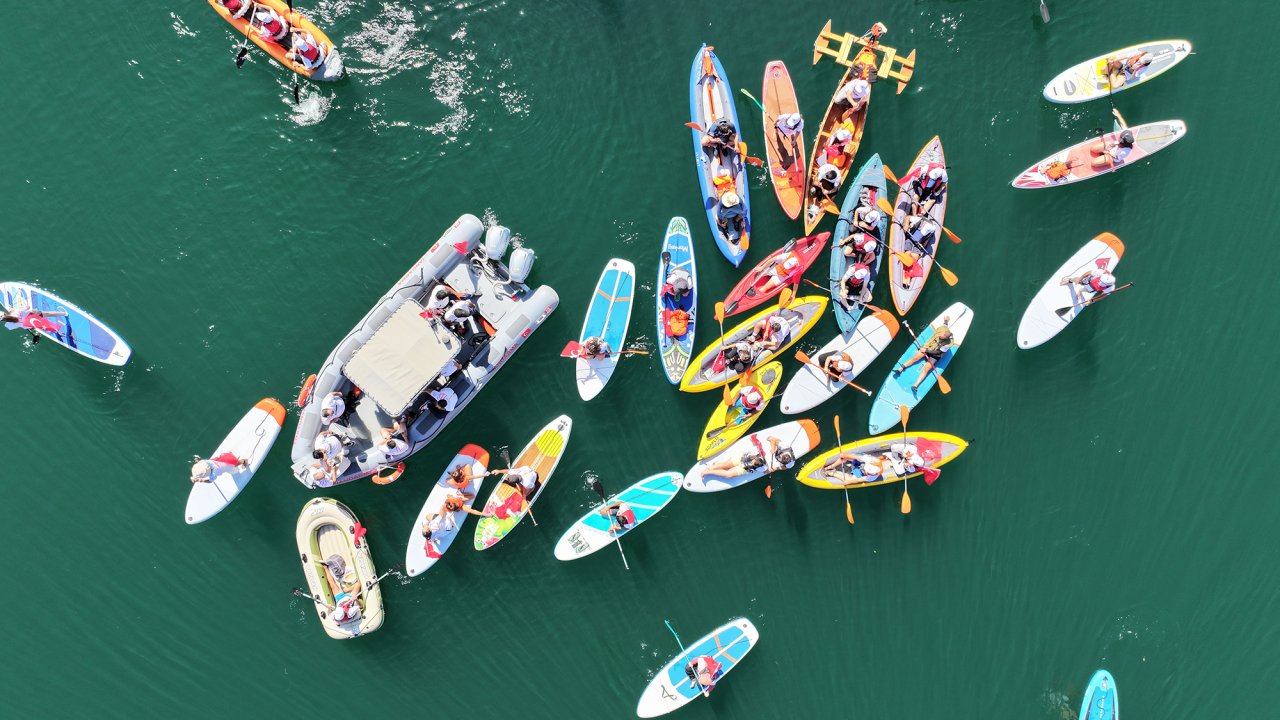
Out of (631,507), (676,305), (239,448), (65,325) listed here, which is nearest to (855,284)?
(676,305)

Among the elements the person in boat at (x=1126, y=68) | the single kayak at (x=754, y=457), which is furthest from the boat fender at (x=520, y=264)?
the person in boat at (x=1126, y=68)

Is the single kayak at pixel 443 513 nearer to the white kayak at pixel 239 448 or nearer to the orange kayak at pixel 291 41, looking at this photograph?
the white kayak at pixel 239 448

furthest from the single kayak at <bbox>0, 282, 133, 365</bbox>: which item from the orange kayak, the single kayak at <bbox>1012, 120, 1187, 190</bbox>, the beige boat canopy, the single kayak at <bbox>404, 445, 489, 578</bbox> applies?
the single kayak at <bbox>1012, 120, 1187, 190</bbox>

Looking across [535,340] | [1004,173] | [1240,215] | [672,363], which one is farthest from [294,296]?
[1240,215]

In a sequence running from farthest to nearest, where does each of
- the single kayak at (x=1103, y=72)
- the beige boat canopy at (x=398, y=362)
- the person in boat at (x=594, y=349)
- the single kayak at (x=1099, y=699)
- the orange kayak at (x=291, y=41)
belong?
the single kayak at (x=1099, y=699) < the single kayak at (x=1103, y=72) < the orange kayak at (x=291, y=41) < the person in boat at (x=594, y=349) < the beige boat canopy at (x=398, y=362)

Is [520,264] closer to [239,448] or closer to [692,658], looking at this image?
[239,448]
